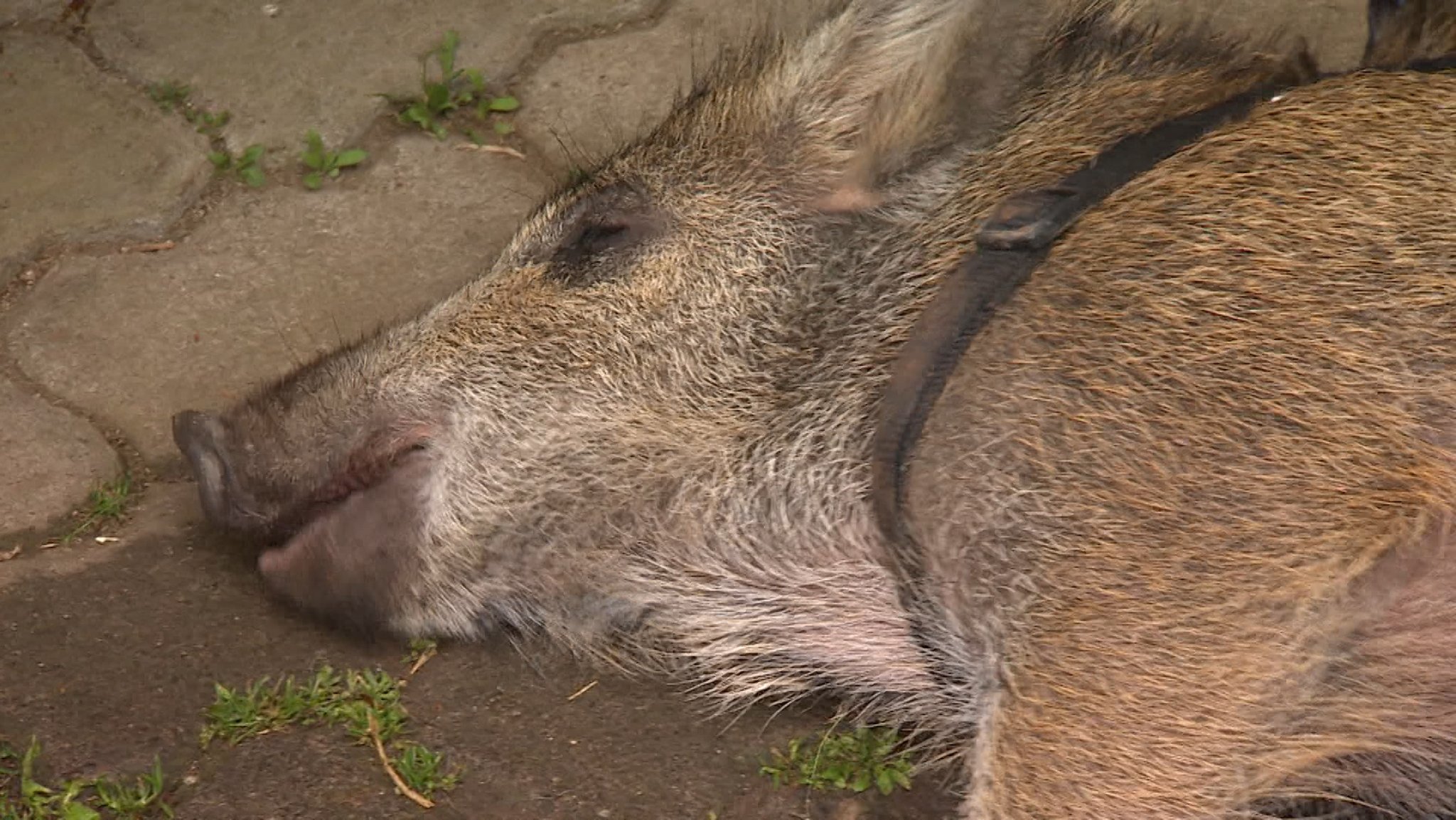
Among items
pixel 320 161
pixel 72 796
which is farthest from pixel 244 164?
pixel 72 796

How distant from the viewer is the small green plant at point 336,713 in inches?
121

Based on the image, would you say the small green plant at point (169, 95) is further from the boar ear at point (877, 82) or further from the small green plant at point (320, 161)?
the boar ear at point (877, 82)

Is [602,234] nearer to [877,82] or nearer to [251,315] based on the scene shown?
[877,82]

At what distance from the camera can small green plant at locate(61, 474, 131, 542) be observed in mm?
3605

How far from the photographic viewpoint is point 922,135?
3281 millimetres

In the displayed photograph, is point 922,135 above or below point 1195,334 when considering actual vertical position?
above

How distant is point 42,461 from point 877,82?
195cm

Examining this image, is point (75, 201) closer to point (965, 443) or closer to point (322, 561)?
point (322, 561)

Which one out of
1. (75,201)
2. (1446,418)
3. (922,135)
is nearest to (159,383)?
(75,201)

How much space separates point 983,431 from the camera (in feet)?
9.37

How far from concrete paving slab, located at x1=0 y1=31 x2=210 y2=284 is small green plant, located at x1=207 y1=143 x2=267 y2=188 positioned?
0.04 meters

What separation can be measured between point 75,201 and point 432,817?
2.22m

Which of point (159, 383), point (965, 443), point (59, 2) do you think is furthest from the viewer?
point (59, 2)

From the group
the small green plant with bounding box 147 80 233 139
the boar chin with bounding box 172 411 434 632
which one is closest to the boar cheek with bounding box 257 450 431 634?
the boar chin with bounding box 172 411 434 632
